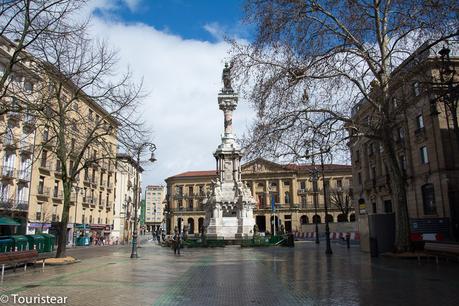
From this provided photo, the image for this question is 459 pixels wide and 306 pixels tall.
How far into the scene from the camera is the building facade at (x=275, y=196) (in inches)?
3580

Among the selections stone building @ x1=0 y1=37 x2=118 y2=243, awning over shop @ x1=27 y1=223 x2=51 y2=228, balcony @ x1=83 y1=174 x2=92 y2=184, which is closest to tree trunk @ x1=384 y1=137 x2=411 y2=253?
stone building @ x1=0 y1=37 x2=118 y2=243

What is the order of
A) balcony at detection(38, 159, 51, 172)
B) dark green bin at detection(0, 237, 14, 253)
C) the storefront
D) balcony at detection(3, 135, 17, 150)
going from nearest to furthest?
balcony at detection(3, 135, 17, 150)
dark green bin at detection(0, 237, 14, 253)
the storefront
balcony at detection(38, 159, 51, 172)

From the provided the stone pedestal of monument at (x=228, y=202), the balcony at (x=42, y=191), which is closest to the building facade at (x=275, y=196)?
the balcony at (x=42, y=191)

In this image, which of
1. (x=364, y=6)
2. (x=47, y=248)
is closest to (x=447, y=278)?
(x=364, y=6)

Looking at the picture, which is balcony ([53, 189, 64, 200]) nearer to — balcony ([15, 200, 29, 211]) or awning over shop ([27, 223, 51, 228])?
awning over shop ([27, 223, 51, 228])

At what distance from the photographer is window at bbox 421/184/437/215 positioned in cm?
3325

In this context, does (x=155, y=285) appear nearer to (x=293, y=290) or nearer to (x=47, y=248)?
(x=293, y=290)

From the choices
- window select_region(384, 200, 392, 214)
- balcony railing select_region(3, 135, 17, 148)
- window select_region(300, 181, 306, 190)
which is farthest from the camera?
window select_region(300, 181, 306, 190)

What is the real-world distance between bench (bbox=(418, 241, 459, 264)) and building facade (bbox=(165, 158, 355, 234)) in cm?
6924

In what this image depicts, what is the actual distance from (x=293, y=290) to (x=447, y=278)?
4.91 m

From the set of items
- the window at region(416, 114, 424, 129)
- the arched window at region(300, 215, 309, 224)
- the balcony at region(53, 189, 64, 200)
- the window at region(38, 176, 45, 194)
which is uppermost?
the window at region(416, 114, 424, 129)

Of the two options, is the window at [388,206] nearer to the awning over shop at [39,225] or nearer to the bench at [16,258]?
the awning over shop at [39,225]

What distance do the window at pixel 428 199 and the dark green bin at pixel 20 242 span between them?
101ft

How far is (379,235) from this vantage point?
787 inches
